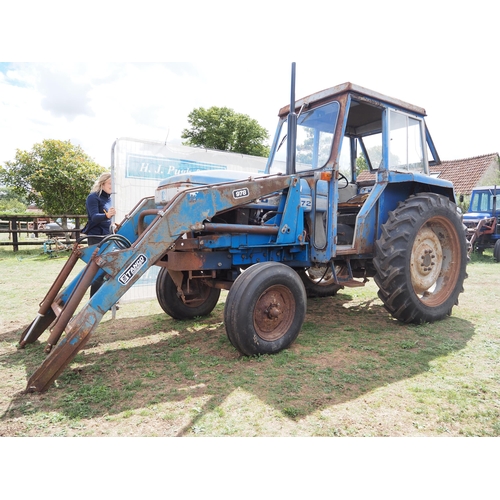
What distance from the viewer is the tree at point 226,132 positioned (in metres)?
33.8

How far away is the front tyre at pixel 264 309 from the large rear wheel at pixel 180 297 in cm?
129

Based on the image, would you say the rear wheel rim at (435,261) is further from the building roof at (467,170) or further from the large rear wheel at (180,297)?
the building roof at (467,170)

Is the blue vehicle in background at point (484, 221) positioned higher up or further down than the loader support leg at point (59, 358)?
higher up

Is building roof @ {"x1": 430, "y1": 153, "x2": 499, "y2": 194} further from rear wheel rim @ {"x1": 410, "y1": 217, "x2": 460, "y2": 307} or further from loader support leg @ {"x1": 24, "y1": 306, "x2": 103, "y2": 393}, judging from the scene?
loader support leg @ {"x1": 24, "y1": 306, "x2": 103, "y2": 393}

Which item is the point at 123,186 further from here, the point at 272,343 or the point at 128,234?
the point at 272,343

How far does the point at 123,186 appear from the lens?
580 cm

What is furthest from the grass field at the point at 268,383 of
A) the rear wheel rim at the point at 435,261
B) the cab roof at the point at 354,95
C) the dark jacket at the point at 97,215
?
the cab roof at the point at 354,95

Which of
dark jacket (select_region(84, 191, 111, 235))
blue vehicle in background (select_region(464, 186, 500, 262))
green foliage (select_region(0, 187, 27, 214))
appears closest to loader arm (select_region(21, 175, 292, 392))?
dark jacket (select_region(84, 191, 111, 235))

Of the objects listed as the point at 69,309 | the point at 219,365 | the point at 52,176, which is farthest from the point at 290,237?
the point at 52,176

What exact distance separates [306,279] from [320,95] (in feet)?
8.79

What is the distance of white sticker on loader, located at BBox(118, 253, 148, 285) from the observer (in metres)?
3.22

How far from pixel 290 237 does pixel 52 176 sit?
15.7m

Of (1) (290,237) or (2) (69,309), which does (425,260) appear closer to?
(1) (290,237)

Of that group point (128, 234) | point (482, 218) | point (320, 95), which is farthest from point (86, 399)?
point (482, 218)
